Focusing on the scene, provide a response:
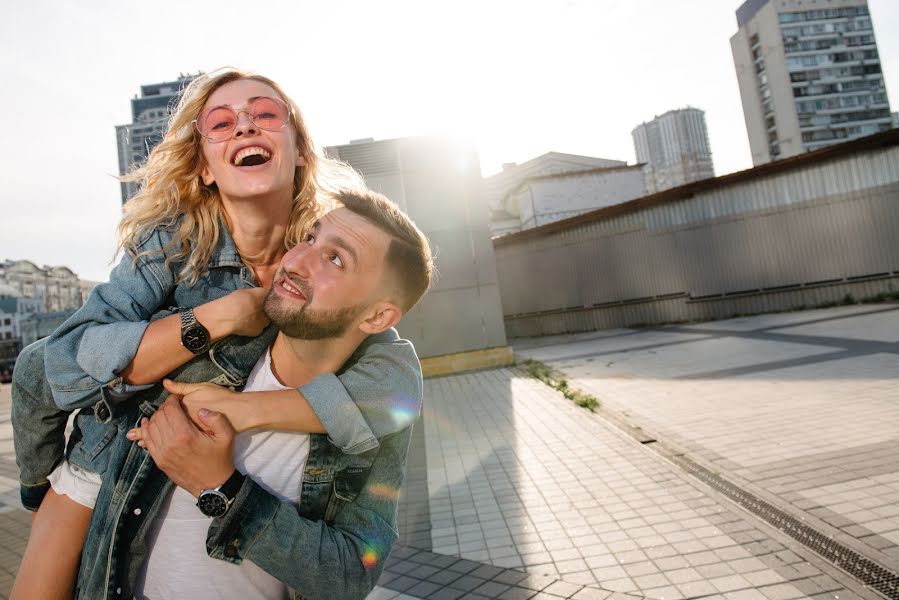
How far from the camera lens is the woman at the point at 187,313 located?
136 cm

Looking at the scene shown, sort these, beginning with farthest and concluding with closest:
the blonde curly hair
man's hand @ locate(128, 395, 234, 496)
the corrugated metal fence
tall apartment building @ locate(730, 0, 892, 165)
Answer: tall apartment building @ locate(730, 0, 892, 165)
the corrugated metal fence
the blonde curly hair
man's hand @ locate(128, 395, 234, 496)

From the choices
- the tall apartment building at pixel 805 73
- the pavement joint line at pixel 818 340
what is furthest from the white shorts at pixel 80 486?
the tall apartment building at pixel 805 73

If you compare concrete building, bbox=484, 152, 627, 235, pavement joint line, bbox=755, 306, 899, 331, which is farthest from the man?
concrete building, bbox=484, 152, 627, 235

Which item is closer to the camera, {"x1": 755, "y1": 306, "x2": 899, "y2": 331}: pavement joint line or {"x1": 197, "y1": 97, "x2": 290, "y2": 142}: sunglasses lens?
{"x1": 197, "y1": 97, "x2": 290, "y2": 142}: sunglasses lens

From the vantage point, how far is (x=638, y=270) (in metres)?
20.7

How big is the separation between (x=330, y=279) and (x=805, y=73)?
Answer: 83.3 m

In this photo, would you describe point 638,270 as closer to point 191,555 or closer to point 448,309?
point 448,309

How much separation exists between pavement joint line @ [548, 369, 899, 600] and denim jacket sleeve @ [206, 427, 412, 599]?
322cm

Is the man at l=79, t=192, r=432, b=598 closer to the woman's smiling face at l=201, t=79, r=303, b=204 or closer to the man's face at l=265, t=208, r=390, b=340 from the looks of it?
the man's face at l=265, t=208, r=390, b=340

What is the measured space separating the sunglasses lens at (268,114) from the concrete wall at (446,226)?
12264mm

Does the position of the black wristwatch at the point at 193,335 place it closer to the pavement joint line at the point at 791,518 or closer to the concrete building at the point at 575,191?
the pavement joint line at the point at 791,518

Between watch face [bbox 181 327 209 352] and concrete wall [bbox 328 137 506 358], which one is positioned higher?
concrete wall [bbox 328 137 506 358]

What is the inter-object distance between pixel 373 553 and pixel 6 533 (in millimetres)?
6450

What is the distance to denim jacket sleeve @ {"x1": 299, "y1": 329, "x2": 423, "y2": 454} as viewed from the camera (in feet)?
4.58
